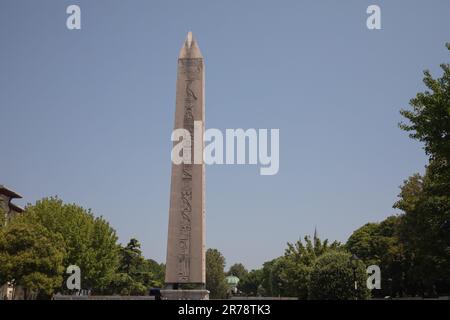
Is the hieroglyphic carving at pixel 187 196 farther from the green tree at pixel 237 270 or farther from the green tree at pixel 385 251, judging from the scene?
the green tree at pixel 237 270

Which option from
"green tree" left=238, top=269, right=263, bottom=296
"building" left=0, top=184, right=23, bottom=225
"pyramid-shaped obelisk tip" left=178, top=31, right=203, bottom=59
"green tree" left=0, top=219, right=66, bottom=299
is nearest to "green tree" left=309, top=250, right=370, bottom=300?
"pyramid-shaped obelisk tip" left=178, top=31, right=203, bottom=59

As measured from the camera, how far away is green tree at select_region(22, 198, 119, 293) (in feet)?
160

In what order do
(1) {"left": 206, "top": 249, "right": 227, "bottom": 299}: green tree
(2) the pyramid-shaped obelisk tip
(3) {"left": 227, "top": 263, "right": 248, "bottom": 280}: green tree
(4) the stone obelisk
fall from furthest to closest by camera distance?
(3) {"left": 227, "top": 263, "right": 248, "bottom": 280}: green tree < (1) {"left": 206, "top": 249, "right": 227, "bottom": 299}: green tree < (2) the pyramid-shaped obelisk tip < (4) the stone obelisk

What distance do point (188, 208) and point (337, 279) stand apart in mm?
14440

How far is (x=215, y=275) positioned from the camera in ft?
285

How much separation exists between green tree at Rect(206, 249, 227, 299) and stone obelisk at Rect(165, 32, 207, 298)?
59281mm

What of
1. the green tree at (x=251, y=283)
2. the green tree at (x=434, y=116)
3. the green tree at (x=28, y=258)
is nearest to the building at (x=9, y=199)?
the green tree at (x=28, y=258)

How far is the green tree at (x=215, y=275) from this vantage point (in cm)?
8562

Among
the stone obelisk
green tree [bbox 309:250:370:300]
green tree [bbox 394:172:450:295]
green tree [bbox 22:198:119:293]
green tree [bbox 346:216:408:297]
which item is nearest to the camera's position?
the stone obelisk

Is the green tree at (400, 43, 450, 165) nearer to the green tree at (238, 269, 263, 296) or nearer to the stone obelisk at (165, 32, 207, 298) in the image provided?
the stone obelisk at (165, 32, 207, 298)

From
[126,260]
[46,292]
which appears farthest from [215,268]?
[46,292]

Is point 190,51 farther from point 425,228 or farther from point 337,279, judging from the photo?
point 425,228

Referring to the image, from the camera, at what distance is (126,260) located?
61750mm
